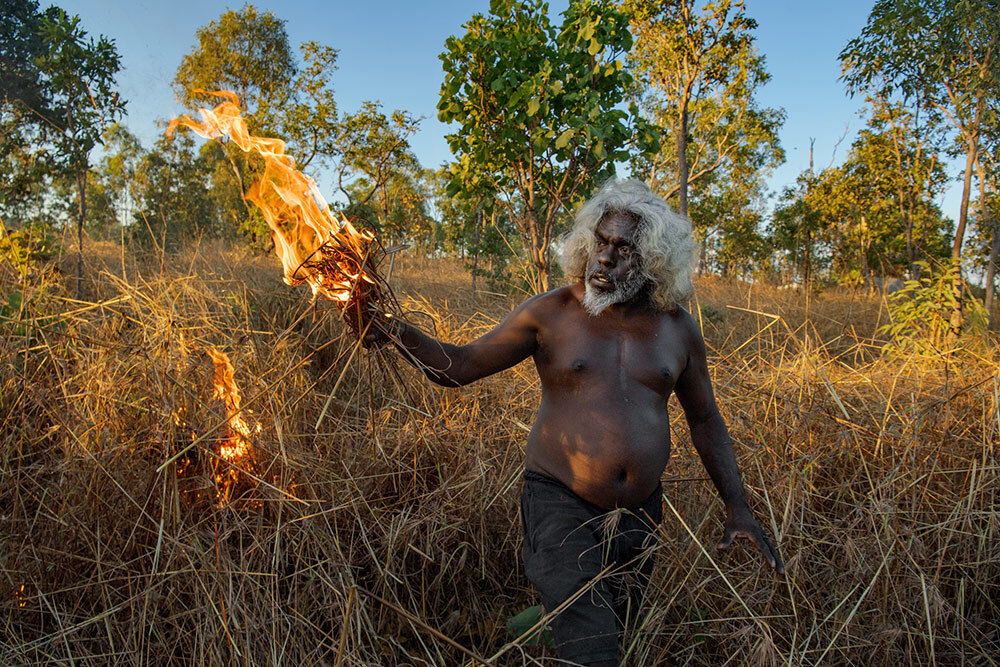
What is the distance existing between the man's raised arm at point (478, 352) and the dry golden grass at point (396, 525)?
0.48 ft

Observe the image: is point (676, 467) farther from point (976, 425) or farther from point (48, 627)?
point (48, 627)

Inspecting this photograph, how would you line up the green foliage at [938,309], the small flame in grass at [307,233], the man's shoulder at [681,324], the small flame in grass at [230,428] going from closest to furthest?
the small flame in grass at [307,233] < the man's shoulder at [681,324] < the small flame in grass at [230,428] < the green foliage at [938,309]

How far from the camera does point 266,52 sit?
14398mm

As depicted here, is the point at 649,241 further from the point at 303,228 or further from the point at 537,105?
the point at 537,105

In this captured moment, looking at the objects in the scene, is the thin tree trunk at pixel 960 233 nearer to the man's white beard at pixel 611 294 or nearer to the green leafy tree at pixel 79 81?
the man's white beard at pixel 611 294

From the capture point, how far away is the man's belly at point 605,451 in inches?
78.5

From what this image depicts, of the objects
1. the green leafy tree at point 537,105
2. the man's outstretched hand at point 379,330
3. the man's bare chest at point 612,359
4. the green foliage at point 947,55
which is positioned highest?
the green foliage at point 947,55

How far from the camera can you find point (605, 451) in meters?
2.00

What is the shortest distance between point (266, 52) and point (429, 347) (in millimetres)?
15061

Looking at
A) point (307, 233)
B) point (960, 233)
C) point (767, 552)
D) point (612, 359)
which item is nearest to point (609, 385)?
point (612, 359)

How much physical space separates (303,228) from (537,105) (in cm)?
266

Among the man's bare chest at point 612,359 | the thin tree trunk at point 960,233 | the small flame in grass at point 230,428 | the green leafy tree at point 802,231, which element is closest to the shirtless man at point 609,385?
the man's bare chest at point 612,359

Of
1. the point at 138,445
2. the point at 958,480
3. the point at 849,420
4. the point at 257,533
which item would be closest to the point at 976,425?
the point at 958,480

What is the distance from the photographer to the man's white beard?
2.08 metres
